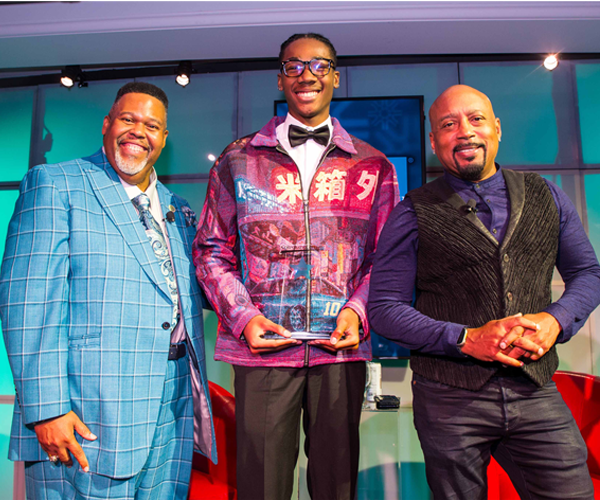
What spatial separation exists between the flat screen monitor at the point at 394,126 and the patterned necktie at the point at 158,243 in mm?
1502

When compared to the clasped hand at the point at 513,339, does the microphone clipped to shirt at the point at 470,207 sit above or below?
above

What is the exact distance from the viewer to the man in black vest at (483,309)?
137 cm

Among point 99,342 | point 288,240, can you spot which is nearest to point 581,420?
point 288,240

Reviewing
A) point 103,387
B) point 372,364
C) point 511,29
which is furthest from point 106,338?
point 511,29

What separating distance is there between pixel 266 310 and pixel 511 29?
8.39ft

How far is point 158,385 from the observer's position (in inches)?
65.3

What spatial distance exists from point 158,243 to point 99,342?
45 centimetres

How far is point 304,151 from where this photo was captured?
6.08 feet

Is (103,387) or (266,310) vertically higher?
(266,310)

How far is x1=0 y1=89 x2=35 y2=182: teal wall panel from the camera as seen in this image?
3564 millimetres

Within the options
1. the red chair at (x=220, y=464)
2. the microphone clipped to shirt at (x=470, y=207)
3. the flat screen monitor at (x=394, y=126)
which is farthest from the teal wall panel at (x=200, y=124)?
the microphone clipped to shirt at (x=470, y=207)

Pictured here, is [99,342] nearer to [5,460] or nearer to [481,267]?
[481,267]

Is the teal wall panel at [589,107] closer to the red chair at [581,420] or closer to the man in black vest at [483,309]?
→ the red chair at [581,420]

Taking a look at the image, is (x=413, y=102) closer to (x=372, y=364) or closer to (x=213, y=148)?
(x=213, y=148)
